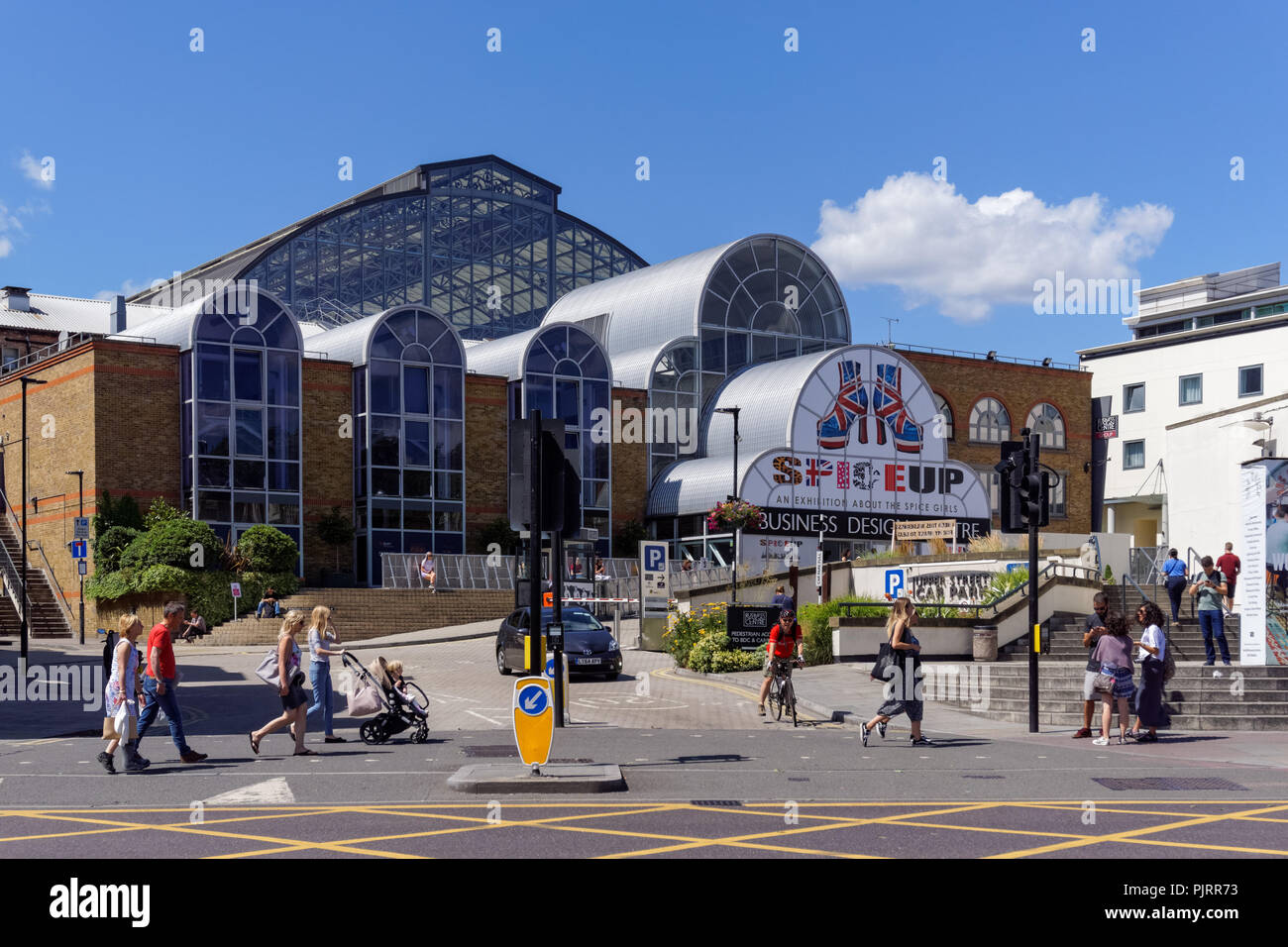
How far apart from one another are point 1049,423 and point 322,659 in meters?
59.3

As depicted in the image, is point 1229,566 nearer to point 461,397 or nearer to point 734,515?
point 734,515

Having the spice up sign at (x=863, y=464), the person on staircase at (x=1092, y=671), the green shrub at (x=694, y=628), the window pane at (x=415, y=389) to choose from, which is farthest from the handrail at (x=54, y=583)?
the person on staircase at (x=1092, y=671)

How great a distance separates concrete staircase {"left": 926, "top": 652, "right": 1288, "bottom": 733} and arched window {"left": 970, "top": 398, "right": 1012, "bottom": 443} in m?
47.3

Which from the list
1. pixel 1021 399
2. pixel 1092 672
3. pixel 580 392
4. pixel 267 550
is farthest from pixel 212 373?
pixel 1021 399

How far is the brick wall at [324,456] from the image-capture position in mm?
52031

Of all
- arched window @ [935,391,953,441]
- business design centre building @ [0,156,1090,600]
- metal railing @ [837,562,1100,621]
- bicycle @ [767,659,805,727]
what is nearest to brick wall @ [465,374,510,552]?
business design centre building @ [0,156,1090,600]

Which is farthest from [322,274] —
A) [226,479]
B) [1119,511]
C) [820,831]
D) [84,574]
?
[820,831]

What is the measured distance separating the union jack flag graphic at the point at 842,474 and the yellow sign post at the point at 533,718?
4596 cm

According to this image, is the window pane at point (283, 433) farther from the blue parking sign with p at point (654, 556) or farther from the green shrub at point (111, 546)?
the blue parking sign with p at point (654, 556)

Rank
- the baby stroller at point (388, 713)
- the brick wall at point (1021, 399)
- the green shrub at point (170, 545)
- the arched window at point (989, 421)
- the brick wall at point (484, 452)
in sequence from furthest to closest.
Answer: the arched window at point (989, 421) < the brick wall at point (1021, 399) < the brick wall at point (484, 452) < the green shrub at point (170, 545) < the baby stroller at point (388, 713)

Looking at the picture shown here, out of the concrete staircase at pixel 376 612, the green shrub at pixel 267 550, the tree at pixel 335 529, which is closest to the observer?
the concrete staircase at pixel 376 612

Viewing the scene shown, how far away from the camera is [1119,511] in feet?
234

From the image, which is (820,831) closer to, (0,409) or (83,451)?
(83,451)

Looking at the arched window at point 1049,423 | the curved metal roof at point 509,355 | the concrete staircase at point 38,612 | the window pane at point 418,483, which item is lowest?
the concrete staircase at point 38,612
